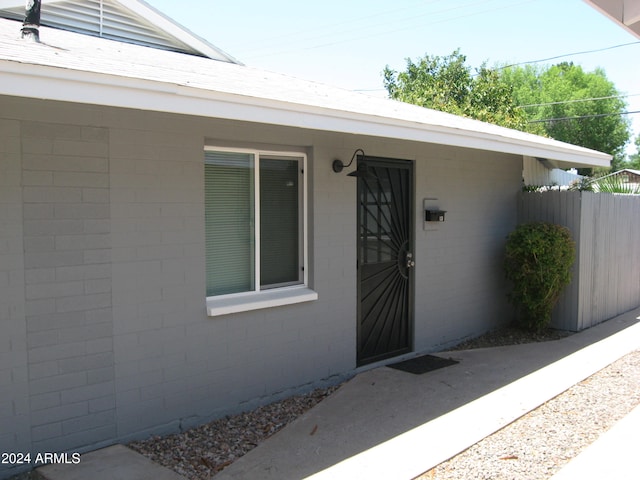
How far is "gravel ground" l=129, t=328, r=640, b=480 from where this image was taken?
4.28 meters

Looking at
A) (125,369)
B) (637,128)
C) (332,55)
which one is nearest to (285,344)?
(125,369)

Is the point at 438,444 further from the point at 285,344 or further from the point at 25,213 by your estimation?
the point at 25,213

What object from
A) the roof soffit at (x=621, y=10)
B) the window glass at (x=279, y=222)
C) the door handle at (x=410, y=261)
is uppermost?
the roof soffit at (x=621, y=10)

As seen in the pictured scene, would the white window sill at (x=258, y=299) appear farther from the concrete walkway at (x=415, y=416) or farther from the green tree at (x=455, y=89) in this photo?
the green tree at (x=455, y=89)

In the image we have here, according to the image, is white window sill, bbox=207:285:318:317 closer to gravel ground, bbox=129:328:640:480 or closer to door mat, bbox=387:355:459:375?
gravel ground, bbox=129:328:640:480

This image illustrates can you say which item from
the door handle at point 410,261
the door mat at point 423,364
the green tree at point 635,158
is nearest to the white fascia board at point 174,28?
the door handle at point 410,261

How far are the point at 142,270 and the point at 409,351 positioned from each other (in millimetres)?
3871

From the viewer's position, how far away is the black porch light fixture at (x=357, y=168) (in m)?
6.26

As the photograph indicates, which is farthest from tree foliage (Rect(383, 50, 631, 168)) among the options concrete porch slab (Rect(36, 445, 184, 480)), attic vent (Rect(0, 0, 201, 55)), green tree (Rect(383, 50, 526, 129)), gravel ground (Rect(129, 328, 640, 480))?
concrete porch slab (Rect(36, 445, 184, 480))

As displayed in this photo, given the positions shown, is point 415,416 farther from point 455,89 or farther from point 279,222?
point 455,89

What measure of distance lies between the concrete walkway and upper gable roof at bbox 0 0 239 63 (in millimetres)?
4904

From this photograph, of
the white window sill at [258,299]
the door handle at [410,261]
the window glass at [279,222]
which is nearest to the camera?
the white window sill at [258,299]

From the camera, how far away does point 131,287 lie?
4.70 meters

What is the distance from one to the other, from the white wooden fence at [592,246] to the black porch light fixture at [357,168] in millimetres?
3849
